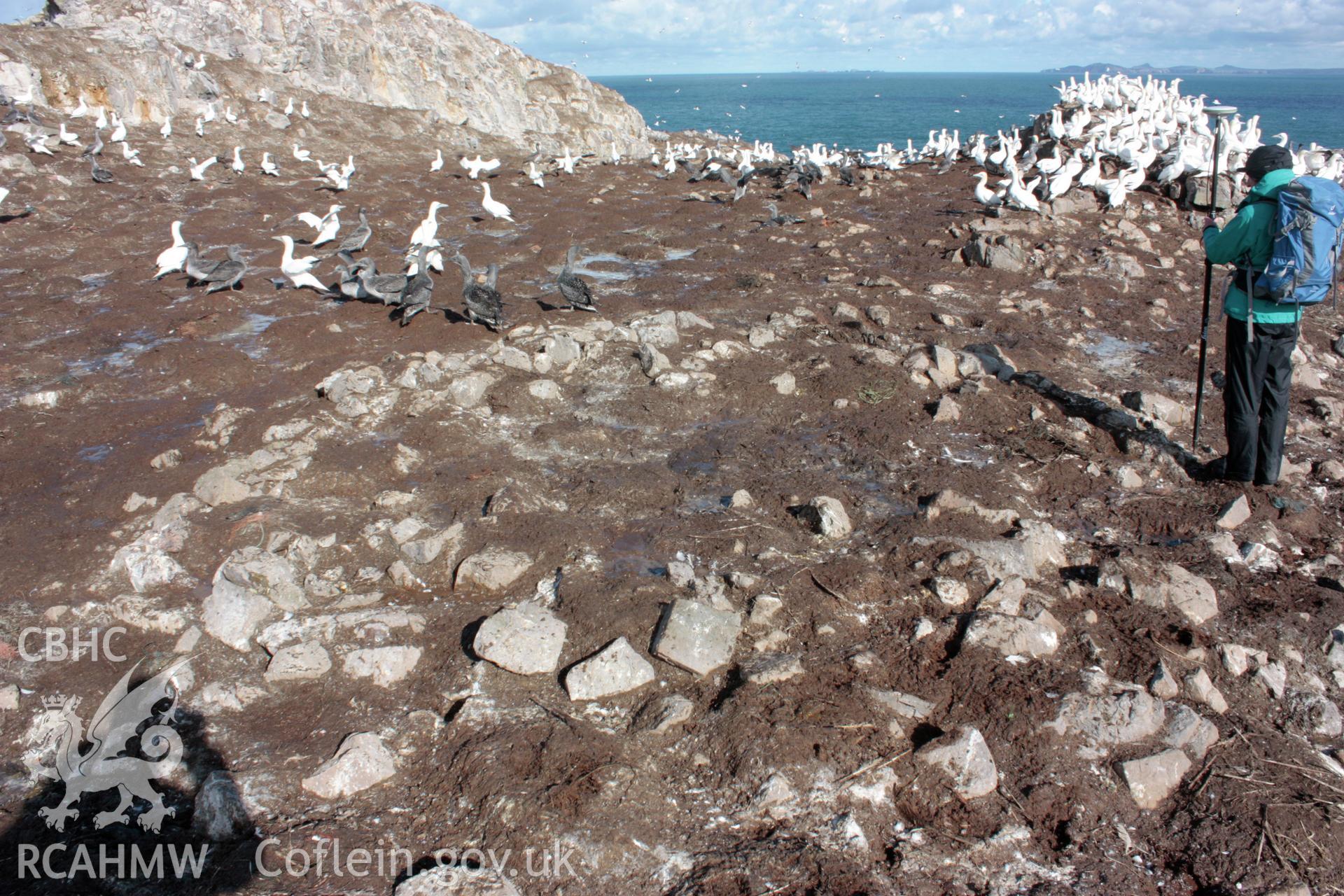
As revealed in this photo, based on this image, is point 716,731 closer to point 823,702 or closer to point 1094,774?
point 823,702

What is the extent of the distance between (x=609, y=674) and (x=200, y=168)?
16.4m

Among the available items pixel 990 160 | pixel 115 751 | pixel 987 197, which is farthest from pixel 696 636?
pixel 990 160

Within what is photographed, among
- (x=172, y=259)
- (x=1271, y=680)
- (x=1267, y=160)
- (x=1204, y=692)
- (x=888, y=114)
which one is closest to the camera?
(x=1204, y=692)

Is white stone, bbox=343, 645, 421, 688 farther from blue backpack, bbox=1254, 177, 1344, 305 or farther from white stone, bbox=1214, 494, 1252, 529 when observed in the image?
blue backpack, bbox=1254, 177, 1344, 305

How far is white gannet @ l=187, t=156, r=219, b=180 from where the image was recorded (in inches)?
620

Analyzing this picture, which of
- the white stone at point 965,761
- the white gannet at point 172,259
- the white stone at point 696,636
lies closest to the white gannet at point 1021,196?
the white stone at point 696,636

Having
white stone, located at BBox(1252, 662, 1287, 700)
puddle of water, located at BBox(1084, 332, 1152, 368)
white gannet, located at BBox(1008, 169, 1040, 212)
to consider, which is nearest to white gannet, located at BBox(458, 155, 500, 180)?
white gannet, located at BBox(1008, 169, 1040, 212)

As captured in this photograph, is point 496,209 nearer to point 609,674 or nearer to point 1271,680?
point 609,674

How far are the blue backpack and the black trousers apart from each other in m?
0.28

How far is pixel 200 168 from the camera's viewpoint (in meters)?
15.8

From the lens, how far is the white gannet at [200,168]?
15758mm

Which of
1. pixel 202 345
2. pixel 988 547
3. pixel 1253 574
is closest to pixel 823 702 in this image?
pixel 988 547

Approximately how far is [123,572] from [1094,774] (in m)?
4.63

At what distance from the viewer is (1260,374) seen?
16.3 feet
